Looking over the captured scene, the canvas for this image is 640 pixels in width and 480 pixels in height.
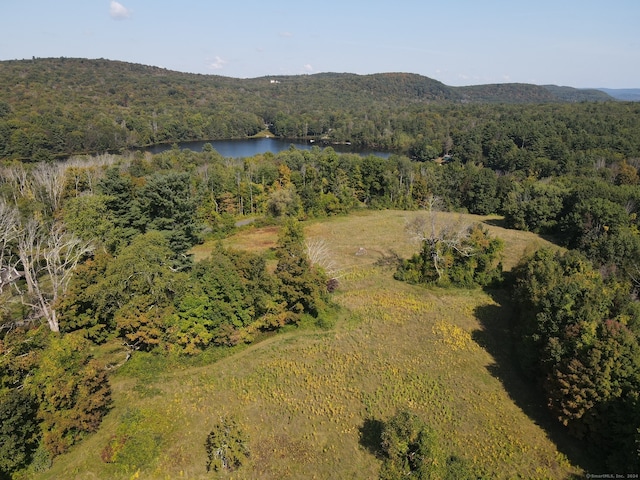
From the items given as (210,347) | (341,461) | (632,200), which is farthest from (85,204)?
(632,200)

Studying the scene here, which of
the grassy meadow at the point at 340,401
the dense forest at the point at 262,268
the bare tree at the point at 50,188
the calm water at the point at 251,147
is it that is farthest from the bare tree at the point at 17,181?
the calm water at the point at 251,147

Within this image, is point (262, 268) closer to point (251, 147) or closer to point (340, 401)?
point (340, 401)

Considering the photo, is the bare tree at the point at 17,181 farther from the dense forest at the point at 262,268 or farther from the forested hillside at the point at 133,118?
the forested hillside at the point at 133,118

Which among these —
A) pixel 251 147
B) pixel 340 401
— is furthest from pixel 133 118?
pixel 340 401

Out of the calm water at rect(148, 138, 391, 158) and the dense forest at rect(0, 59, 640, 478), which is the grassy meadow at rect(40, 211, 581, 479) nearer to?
the dense forest at rect(0, 59, 640, 478)

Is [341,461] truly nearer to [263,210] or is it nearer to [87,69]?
[263,210]

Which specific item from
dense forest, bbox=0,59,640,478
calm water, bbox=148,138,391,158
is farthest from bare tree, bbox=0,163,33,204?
calm water, bbox=148,138,391,158
